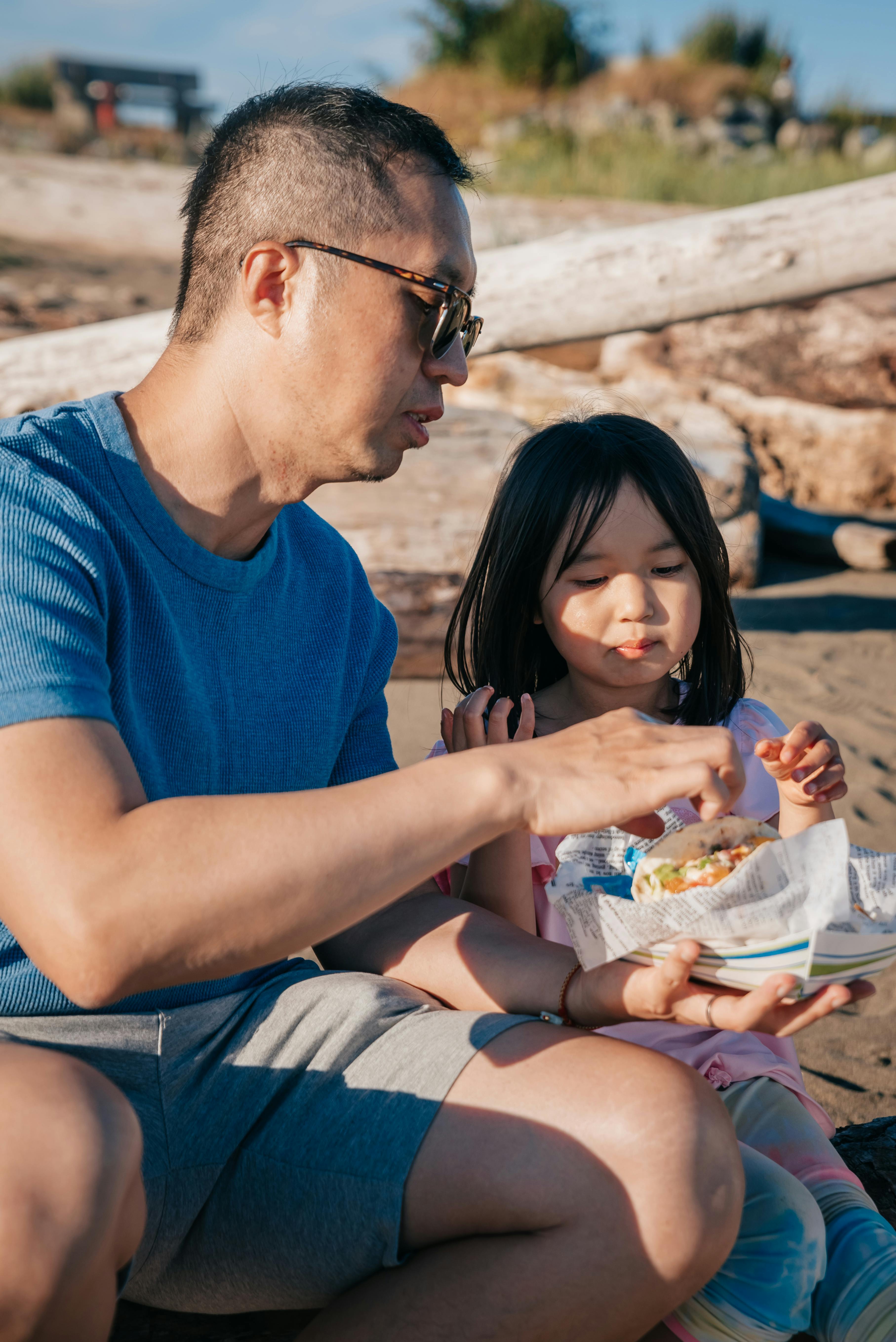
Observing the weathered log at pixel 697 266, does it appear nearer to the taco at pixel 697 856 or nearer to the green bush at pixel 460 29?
the taco at pixel 697 856

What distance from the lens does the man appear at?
1317 mm

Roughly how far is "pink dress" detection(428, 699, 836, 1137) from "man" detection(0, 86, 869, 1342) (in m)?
0.23

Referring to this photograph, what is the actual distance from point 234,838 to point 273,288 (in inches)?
39.2

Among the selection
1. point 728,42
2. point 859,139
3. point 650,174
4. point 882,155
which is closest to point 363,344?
point 650,174

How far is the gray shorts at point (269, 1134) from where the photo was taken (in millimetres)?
1504

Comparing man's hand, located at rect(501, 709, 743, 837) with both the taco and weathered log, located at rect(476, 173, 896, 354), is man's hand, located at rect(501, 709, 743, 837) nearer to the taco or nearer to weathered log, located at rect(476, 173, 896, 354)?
the taco

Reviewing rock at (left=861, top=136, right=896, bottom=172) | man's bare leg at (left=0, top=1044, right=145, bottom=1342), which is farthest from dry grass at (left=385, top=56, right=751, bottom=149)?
man's bare leg at (left=0, top=1044, right=145, bottom=1342)

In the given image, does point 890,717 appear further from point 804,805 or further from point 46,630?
point 46,630

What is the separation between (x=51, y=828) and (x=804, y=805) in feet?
4.41

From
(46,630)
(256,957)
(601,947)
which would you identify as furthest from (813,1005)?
(46,630)

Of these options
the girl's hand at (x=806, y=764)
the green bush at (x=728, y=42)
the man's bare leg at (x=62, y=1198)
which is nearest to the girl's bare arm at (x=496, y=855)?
the girl's hand at (x=806, y=764)

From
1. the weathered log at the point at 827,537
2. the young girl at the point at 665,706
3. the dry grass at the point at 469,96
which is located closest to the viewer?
the young girl at the point at 665,706

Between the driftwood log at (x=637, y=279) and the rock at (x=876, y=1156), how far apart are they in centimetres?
394

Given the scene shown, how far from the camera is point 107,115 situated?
21000 millimetres
